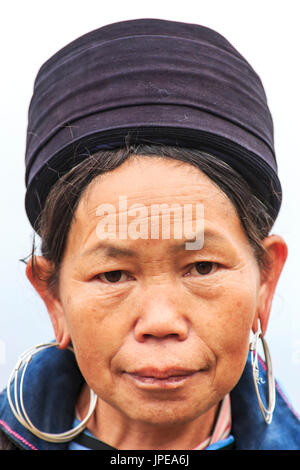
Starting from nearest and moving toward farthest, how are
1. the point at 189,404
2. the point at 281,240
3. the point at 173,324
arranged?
1. the point at 173,324
2. the point at 189,404
3. the point at 281,240

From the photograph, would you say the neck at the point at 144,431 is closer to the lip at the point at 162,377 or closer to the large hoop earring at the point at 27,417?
the large hoop earring at the point at 27,417

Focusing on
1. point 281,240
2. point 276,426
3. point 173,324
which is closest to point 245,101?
point 281,240

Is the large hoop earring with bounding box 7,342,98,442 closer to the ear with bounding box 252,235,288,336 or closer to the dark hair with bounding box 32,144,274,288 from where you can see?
the dark hair with bounding box 32,144,274,288

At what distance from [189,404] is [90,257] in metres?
0.60

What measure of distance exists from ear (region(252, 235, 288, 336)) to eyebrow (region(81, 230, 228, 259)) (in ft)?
1.14

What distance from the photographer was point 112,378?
183cm

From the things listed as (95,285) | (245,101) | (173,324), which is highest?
(245,101)

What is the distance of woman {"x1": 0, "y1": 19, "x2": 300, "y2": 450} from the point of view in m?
1.73

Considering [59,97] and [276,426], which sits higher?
[59,97]

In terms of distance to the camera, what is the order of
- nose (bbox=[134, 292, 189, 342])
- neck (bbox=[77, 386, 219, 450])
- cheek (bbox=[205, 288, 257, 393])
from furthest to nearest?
neck (bbox=[77, 386, 219, 450]), cheek (bbox=[205, 288, 257, 393]), nose (bbox=[134, 292, 189, 342])

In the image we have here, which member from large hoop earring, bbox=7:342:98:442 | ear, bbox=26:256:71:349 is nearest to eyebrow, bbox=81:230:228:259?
ear, bbox=26:256:71:349

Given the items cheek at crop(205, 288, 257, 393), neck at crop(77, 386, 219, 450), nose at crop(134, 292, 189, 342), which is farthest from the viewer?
neck at crop(77, 386, 219, 450)

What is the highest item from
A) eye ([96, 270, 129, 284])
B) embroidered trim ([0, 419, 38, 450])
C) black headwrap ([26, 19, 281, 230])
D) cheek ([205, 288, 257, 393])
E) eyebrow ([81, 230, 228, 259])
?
black headwrap ([26, 19, 281, 230])
